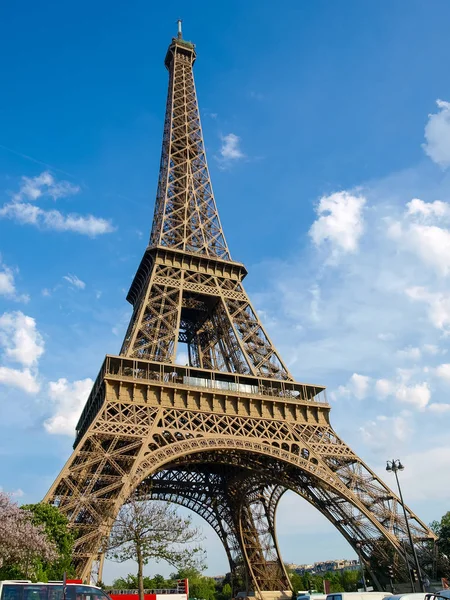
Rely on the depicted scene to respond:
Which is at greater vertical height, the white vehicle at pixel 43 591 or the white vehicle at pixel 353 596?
the white vehicle at pixel 43 591

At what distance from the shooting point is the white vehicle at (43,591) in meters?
15.4

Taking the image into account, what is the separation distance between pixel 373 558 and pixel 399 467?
7853 mm

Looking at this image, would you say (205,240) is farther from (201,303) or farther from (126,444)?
(126,444)

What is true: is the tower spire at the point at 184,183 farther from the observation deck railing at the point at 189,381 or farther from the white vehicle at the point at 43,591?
the white vehicle at the point at 43,591

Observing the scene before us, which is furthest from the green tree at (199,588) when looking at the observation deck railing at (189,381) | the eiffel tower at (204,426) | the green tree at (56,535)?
the green tree at (56,535)

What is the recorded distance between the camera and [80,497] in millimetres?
25922

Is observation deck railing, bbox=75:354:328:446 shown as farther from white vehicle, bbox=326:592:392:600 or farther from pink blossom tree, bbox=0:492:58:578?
white vehicle, bbox=326:592:392:600

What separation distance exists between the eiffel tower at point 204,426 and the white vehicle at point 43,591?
986 centimetres

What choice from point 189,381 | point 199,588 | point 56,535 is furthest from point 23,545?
point 199,588

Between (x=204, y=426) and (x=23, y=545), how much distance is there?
11.8 m

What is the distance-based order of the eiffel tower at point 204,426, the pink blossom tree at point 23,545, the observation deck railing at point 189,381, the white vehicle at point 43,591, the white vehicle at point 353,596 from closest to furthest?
the white vehicle at point 43,591 < the white vehicle at point 353,596 < the pink blossom tree at point 23,545 < the eiffel tower at point 204,426 < the observation deck railing at point 189,381

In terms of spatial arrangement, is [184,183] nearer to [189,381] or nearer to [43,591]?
[189,381]

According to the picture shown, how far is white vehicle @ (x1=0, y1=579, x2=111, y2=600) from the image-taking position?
15438mm

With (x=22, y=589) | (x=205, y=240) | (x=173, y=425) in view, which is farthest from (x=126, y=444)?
(x=205, y=240)
